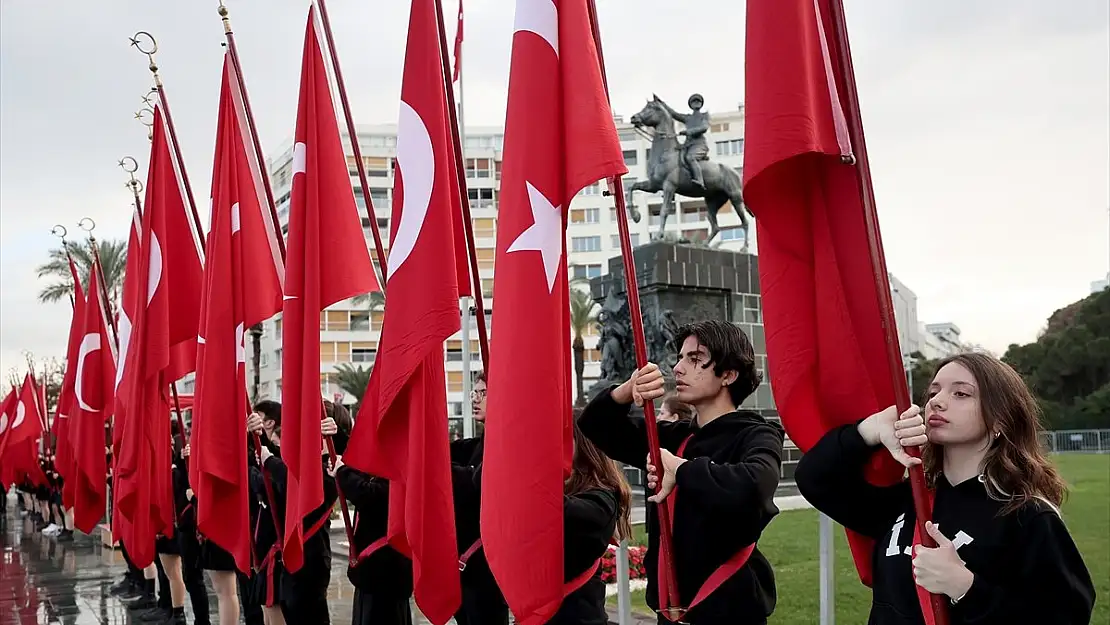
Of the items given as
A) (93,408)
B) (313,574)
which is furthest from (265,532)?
(93,408)

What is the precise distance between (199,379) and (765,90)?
15.8ft

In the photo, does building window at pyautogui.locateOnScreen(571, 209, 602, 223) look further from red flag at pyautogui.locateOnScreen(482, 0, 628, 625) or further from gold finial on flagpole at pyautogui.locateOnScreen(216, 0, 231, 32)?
red flag at pyautogui.locateOnScreen(482, 0, 628, 625)

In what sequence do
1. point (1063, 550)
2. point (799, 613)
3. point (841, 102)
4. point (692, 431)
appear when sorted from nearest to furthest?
point (1063, 550) → point (841, 102) → point (692, 431) → point (799, 613)

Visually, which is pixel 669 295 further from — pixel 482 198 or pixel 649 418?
pixel 482 198

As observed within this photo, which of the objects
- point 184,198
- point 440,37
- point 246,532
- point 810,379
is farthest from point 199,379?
point 810,379

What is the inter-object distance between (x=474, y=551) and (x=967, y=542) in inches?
114

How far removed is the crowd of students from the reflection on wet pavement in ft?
14.5

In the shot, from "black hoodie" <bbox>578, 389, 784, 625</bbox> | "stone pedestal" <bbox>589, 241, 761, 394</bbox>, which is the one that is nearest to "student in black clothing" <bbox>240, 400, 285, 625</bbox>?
"black hoodie" <bbox>578, 389, 784, 625</bbox>

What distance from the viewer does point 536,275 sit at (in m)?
Result: 3.84

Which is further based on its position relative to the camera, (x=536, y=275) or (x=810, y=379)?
(x=536, y=275)

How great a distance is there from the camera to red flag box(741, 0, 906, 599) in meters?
2.98

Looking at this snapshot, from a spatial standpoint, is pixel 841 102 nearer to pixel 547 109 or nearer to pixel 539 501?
pixel 547 109

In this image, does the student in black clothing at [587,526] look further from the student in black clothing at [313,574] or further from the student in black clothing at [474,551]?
the student in black clothing at [313,574]

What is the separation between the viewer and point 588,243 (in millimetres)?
77250
